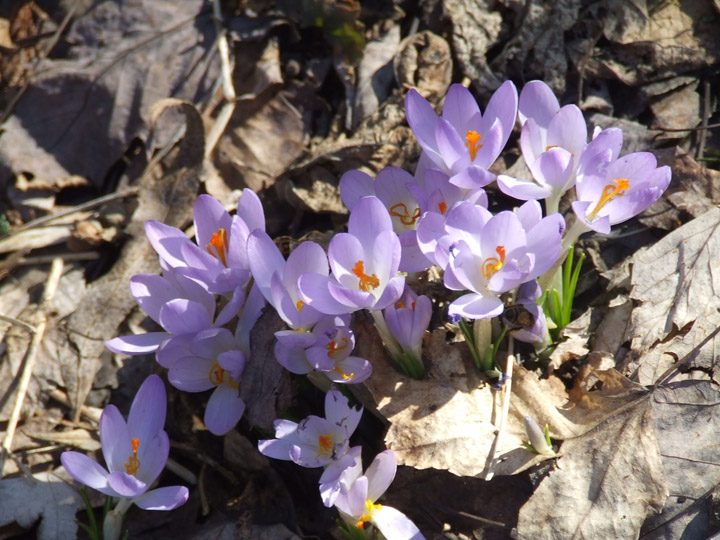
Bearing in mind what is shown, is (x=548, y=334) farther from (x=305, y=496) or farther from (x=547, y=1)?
(x=547, y=1)

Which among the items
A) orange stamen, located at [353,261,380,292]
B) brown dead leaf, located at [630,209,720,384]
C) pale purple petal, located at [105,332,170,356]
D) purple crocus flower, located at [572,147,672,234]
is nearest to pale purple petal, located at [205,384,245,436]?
pale purple petal, located at [105,332,170,356]

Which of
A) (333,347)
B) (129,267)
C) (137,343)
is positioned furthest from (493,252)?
(129,267)

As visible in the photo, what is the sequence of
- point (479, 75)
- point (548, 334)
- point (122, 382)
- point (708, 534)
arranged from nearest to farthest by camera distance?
point (708, 534)
point (548, 334)
point (122, 382)
point (479, 75)

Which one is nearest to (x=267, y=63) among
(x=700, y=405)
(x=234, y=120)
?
(x=234, y=120)

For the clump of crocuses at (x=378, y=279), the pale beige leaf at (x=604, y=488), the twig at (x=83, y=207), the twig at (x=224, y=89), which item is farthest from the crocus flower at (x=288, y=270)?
the twig at (x=83, y=207)

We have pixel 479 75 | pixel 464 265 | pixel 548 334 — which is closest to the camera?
pixel 464 265

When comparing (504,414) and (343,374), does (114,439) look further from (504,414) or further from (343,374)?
(504,414)

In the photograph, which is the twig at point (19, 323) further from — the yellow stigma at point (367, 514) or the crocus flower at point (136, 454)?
the yellow stigma at point (367, 514)
